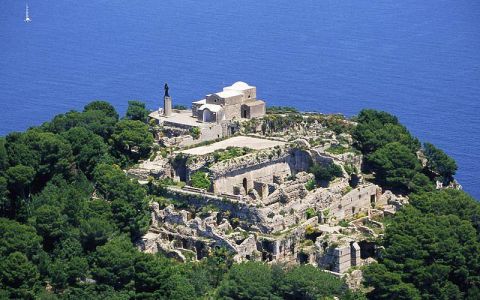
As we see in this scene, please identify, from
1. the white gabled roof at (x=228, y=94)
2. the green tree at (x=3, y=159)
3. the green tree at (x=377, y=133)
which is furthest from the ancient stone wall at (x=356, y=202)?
the green tree at (x=3, y=159)

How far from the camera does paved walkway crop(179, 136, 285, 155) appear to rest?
3113 inches

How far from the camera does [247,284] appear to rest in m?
65.1

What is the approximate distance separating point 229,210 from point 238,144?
868 centimetres

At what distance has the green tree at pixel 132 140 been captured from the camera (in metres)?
79.8

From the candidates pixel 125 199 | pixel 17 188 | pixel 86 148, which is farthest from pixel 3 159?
pixel 125 199

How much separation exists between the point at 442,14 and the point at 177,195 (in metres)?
100

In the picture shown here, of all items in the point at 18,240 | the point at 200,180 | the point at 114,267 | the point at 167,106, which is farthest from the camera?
the point at 167,106

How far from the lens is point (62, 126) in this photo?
8088 centimetres

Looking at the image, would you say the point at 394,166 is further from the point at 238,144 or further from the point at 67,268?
the point at 67,268

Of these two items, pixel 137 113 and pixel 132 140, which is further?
pixel 137 113

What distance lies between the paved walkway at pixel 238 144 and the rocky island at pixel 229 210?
0.09 meters

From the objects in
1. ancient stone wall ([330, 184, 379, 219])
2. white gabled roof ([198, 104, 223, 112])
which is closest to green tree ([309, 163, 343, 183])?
ancient stone wall ([330, 184, 379, 219])

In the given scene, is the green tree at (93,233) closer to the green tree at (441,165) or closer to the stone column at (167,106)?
the stone column at (167,106)

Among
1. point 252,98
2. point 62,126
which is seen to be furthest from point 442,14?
point 62,126
